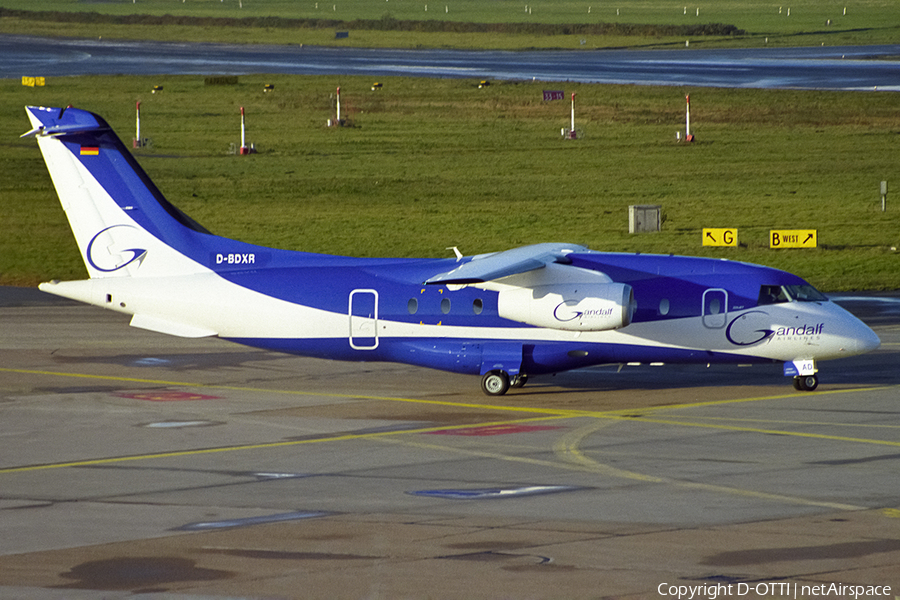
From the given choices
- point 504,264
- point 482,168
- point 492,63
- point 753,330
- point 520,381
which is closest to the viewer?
point 504,264

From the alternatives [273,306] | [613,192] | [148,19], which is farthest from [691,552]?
[148,19]

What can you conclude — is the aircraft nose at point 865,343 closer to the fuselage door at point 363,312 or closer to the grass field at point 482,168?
the fuselage door at point 363,312

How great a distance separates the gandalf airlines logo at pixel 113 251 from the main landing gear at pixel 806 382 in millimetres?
16398

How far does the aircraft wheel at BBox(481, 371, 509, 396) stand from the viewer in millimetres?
30891

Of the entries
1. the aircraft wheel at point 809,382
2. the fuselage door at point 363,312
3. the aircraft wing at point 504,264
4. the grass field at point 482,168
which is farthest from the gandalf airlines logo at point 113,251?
the grass field at point 482,168

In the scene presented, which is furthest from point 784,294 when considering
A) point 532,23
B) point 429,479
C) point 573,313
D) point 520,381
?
point 532,23

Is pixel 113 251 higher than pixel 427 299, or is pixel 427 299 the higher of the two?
pixel 113 251

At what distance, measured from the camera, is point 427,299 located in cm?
3098

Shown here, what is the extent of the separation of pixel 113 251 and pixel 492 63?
90.2 m

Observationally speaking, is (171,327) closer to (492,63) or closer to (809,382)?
(809,382)

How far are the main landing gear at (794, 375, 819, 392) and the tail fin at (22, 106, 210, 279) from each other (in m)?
14.9

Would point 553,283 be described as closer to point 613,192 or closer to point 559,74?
point 613,192

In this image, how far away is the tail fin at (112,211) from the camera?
31.7 m

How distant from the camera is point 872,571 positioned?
16516 mm
